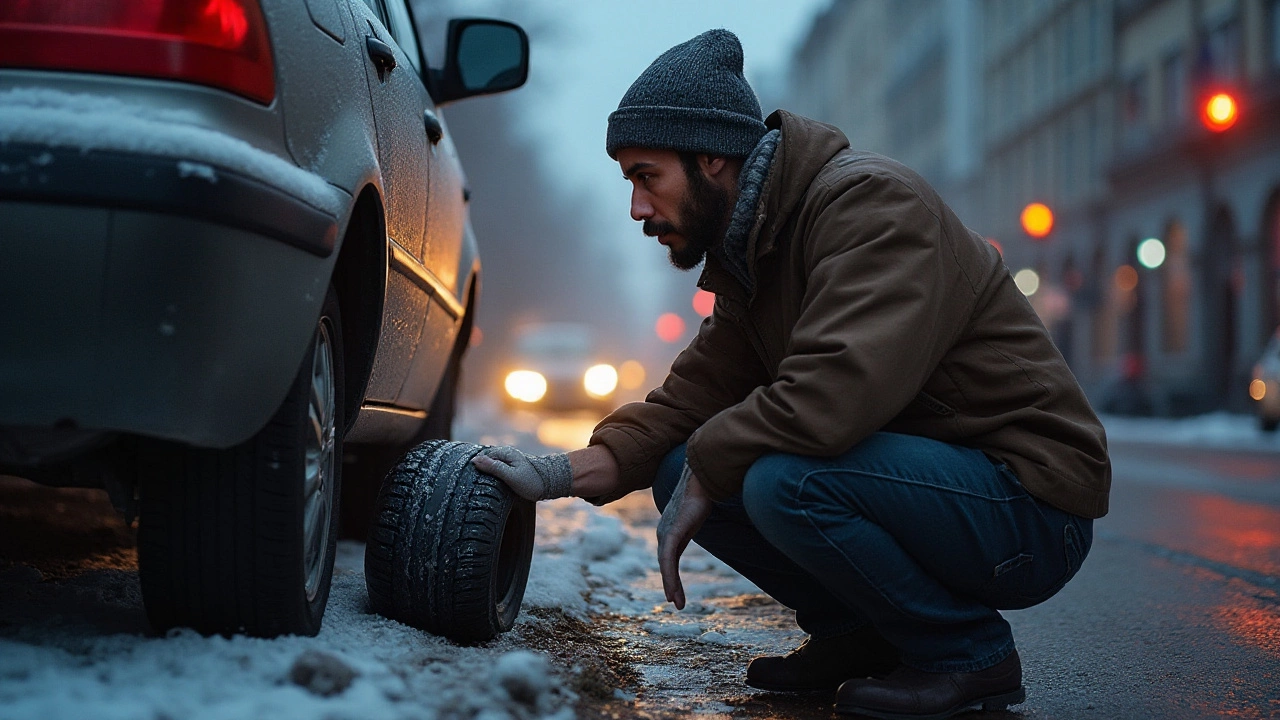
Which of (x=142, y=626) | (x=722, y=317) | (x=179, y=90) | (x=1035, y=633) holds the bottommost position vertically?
(x=1035, y=633)

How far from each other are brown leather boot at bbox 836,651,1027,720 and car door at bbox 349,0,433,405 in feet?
4.36

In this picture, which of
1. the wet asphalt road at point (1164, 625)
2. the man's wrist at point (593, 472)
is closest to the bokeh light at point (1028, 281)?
the wet asphalt road at point (1164, 625)

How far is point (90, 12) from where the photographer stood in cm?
211

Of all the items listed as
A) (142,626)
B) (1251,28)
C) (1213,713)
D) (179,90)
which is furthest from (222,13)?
(1251,28)

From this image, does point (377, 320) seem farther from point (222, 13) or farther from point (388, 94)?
point (222, 13)

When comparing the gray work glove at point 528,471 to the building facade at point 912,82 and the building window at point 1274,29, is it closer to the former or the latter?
the building window at point 1274,29

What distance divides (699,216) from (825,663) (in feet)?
3.46

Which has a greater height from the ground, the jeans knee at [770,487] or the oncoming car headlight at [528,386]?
the jeans knee at [770,487]

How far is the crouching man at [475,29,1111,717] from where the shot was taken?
2648 millimetres

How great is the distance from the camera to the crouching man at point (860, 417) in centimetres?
265

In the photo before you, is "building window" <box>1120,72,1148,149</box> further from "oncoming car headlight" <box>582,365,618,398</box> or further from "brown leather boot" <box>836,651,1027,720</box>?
"brown leather boot" <box>836,651,1027,720</box>

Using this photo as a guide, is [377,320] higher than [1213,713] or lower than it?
higher

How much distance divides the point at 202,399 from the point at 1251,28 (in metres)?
24.4

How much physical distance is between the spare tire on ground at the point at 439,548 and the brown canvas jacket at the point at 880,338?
501 millimetres
